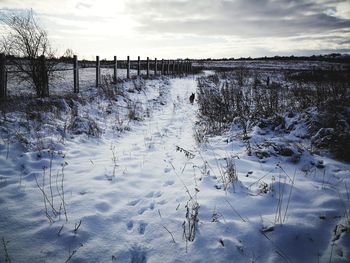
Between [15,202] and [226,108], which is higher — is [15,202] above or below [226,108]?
below

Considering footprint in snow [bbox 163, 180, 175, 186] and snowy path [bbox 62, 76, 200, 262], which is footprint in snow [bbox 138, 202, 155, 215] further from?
footprint in snow [bbox 163, 180, 175, 186]

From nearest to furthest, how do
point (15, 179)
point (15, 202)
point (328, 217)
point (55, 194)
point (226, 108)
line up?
point (328, 217) → point (15, 202) → point (55, 194) → point (15, 179) → point (226, 108)

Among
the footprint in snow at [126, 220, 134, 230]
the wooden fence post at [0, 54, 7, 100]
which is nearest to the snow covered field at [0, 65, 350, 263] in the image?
the footprint in snow at [126, 220, 134, 230]

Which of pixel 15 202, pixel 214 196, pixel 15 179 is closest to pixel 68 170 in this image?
pixel 15 179

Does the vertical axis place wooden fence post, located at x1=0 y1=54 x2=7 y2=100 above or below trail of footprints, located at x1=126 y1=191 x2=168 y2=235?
above

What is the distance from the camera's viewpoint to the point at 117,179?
146 inches

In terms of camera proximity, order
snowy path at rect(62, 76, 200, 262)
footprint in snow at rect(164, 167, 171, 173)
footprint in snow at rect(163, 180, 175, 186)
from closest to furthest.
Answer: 1. snowy path at rect(62, 76, 200, 262)
2. footprint in snow at rect(163, 180, 175, 186)
3. footprint in snow at rect(164, 167, 171, 173)

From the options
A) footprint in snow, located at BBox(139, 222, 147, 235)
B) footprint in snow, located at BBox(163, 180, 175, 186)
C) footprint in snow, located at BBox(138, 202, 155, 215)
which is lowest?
footprint in snow, located at BBox(139, 222, 147, 235)

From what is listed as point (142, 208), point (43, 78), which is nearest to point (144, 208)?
point (142, 208)

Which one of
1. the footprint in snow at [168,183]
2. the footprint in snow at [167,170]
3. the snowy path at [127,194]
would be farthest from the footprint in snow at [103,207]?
the footprint in snow at [167,170]

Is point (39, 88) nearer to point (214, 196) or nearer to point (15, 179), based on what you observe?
point (15, 179)

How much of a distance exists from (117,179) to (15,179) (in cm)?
149

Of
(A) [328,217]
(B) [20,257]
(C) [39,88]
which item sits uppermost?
(C) [39,88]

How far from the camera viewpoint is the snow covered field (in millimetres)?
2213
